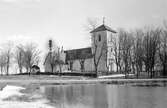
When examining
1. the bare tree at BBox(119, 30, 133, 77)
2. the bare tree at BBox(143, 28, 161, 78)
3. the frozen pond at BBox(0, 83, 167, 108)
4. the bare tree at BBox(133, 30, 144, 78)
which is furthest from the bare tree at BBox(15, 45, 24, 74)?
the frozen pond at BBox(0, 83, 167, 108)

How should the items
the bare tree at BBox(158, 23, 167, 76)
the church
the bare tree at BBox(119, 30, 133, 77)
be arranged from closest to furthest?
the bare tree at BBox(158, 23, 167, 76), the bare tree at BBox(119, 30, 133, 77), the church

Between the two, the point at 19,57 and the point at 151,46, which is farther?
the point at 19,57

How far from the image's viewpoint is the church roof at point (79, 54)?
288 ft

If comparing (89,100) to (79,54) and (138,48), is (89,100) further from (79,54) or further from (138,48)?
(79,54)

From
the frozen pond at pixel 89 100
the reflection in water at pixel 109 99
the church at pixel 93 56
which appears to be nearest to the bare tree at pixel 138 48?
the church at pixel 93 56

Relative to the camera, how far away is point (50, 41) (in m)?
83.4

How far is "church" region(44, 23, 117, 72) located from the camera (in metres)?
79.0

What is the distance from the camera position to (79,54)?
90.4 meters

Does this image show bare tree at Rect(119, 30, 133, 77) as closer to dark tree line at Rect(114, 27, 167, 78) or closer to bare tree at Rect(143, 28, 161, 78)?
dark tree line at Rect(114, 27, 167, 78)

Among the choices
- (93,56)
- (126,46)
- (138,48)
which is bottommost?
(93,56)

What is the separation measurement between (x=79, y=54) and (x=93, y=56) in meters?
11.7

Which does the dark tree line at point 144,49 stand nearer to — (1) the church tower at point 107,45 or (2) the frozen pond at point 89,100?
(1) the church tower at point 107,45

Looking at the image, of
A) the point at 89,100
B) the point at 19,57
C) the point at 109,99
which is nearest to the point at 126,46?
the point at 19,57

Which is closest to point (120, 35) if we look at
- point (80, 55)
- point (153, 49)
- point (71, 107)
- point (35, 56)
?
point (153, 49)
